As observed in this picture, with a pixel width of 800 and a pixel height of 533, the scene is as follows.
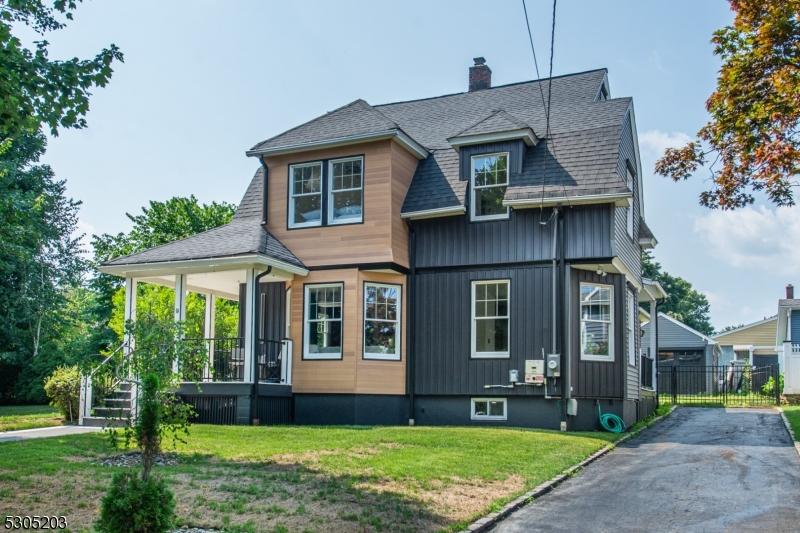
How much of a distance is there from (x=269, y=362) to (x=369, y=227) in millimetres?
3826

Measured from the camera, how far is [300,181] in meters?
18.7

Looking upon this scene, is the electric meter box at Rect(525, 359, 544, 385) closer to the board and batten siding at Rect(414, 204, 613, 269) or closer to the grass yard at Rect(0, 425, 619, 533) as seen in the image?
the board and batten siding at Rect(414, 204, 613, 269)

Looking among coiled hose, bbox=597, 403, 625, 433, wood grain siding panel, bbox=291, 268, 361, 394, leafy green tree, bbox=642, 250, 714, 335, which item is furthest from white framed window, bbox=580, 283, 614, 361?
leafy green tree, bbox=642, 250, 714, 335

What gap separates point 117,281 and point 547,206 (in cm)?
2565

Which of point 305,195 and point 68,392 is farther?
point 305,195

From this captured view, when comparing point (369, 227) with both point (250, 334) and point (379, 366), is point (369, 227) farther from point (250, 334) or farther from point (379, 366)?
point (250, 334)

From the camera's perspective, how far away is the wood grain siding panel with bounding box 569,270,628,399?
16.8 meters

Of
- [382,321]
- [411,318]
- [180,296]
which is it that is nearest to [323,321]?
[382,321]

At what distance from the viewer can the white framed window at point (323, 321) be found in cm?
1769

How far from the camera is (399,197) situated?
18.2 m

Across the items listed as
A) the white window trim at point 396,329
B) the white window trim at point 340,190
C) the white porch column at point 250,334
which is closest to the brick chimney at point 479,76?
the white window trim at point 340,190

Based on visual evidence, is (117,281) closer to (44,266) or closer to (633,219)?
(44,266)

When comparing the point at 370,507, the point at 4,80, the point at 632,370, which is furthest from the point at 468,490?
the point at 632,370

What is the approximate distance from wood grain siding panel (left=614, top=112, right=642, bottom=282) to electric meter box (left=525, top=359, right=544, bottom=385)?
2.89m
